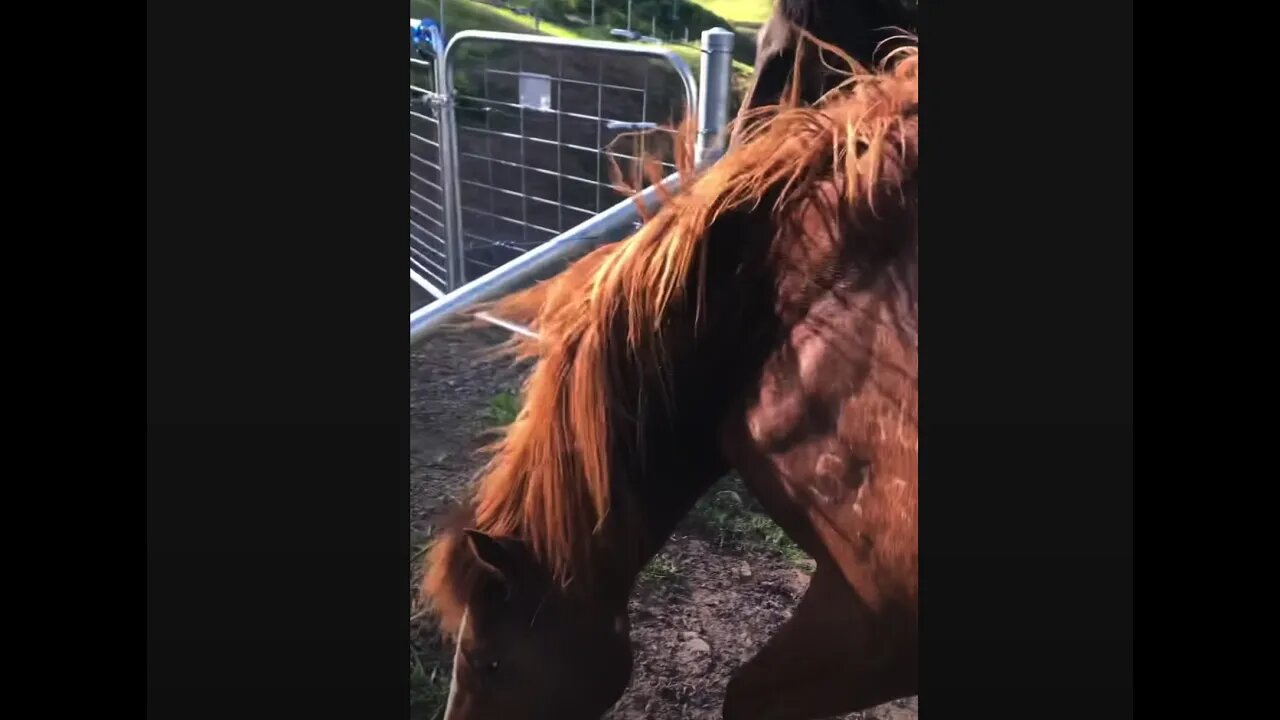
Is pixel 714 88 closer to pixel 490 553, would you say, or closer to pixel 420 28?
pixel 420 28

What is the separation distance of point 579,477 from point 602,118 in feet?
1.70

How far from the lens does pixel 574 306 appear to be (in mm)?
1307

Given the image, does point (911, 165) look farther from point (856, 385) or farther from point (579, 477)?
point (579, 477)

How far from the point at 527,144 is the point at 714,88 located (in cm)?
29

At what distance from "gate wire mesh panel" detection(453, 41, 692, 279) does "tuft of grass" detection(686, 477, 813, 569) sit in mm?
445

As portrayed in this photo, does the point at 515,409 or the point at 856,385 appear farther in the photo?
the point at 515,409

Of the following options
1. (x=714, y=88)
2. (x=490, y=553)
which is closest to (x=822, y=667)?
(x=490, y=553)

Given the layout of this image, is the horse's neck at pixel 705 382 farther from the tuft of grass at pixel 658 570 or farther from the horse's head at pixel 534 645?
the horse's head at pixel 534 645

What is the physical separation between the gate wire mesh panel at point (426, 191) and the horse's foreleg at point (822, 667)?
0.71 meters

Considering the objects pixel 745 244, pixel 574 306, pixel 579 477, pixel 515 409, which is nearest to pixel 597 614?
pixel 579 477

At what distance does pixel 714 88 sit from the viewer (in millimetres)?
1336

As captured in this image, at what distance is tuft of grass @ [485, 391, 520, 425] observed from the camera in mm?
1347

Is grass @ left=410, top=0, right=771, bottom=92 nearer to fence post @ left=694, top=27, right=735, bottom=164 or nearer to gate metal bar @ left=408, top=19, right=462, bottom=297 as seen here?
fence post @ left=694, top=27, right=735, bottom=164

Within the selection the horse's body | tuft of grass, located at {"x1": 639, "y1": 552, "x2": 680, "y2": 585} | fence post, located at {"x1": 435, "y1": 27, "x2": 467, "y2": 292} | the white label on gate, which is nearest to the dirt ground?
tuft of grass, located at {"x1": 639, "y1": 552, "x2": 680, "y2": 585}
